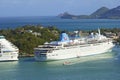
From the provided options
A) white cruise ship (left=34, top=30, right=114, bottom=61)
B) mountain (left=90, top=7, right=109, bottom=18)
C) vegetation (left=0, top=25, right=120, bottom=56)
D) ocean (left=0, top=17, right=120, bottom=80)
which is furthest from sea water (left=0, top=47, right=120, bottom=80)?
mountain (left=90, top=7, right=109, bottom=18)

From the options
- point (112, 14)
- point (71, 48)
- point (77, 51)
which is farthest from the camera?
point (112, 14)

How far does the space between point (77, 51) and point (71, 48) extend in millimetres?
525

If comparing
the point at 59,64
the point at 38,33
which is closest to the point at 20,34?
the point at 38,33

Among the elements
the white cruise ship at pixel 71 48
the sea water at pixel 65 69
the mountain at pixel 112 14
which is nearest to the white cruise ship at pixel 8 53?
the sea water at pixel 65 69

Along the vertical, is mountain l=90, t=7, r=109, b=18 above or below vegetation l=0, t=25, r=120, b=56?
above

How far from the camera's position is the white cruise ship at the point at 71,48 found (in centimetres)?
3194

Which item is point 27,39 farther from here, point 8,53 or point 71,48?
point 8,53

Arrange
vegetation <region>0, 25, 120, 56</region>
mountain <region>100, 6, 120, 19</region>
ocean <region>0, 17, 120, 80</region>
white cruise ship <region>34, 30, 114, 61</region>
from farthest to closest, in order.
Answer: mountain <region>100, 6, 120, 19</region>
vegetation <region>0, 25, 120, 56</region>
white cruise ship <region>34, 30, 114, 61</region>
ocean <region>0, 17, 120, 80</region>

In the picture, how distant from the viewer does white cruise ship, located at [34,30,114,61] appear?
31.9 metres

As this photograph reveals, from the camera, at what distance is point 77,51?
34031mm

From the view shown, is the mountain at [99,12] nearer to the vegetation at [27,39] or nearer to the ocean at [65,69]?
the vegetation at [27,39]

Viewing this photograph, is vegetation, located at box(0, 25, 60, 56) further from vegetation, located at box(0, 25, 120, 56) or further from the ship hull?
the ship hull

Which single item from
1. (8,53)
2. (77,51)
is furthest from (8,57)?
(77,51)

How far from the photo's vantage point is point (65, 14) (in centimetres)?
16138
